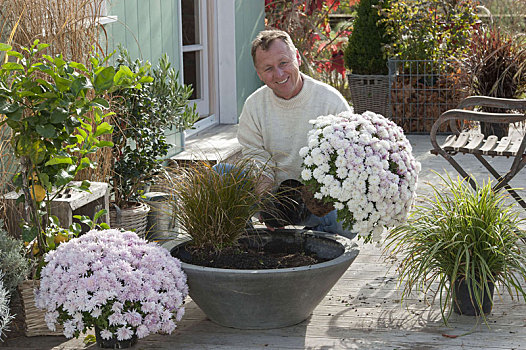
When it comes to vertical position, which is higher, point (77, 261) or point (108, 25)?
point (108, 25)

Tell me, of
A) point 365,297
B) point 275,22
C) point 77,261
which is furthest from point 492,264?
point 275,22

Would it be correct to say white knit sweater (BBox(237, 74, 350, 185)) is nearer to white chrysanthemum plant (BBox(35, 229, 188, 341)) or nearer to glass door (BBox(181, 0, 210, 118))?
white chrysanthemum plant (BBox(35, 229, 188, 341))

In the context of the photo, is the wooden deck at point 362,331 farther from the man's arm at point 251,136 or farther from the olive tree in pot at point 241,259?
the man's arm at point 251,136

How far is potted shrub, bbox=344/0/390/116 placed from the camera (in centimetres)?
729

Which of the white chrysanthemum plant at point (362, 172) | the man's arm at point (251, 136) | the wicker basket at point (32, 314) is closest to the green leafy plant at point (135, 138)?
the man's arm at point (251, 136)

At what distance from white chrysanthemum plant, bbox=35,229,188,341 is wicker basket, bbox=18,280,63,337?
0.07m

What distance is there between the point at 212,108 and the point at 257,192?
12.1ft

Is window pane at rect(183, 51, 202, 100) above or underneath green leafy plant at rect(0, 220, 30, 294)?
above

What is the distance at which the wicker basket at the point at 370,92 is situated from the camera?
7.27 m

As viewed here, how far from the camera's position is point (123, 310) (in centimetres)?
256

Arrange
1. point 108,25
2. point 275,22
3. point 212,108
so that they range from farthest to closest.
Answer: point 275,22, point 212,108, point 108,25

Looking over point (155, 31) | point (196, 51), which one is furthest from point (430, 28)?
point (155, 31)

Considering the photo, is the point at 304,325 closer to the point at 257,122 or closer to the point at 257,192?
the point at 257,192

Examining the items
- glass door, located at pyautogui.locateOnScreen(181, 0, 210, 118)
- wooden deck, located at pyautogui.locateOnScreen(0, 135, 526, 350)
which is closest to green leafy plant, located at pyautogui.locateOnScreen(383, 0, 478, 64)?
glass door, located at pyautogui.locateOnScreen(181, 0, 210, 118)
